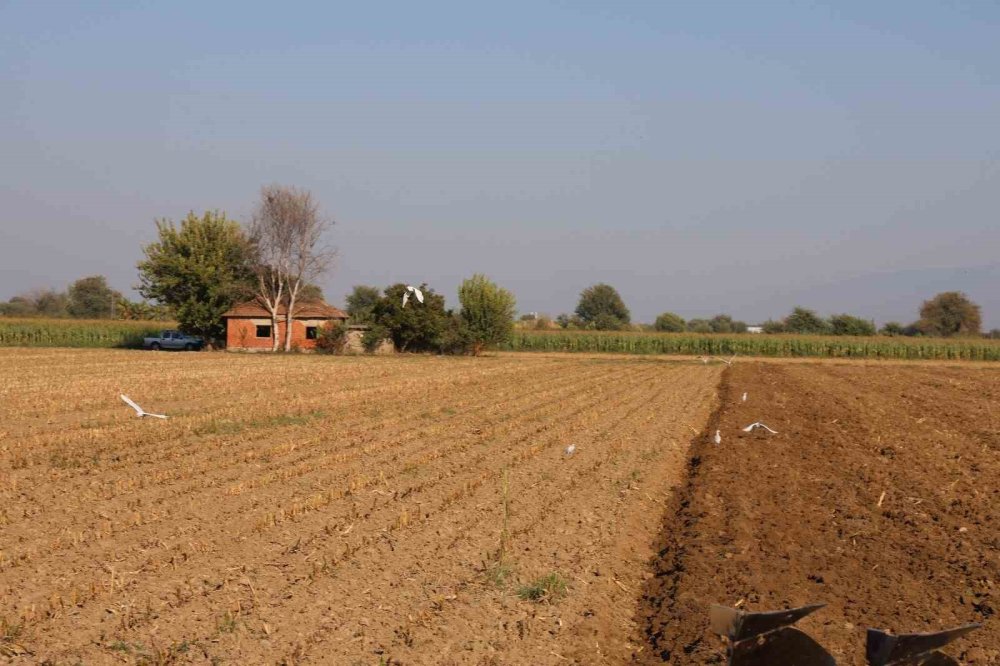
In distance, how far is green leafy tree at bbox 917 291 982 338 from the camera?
9725cm

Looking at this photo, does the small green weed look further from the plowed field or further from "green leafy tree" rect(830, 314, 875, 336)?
"green leafy tree" rect(830, 314, 875, 336)

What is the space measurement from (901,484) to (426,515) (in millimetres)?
5987

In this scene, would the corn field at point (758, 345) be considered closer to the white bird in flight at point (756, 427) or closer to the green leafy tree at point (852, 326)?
the green leafy tree at point (852, 326)

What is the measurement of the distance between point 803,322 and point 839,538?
90006mm

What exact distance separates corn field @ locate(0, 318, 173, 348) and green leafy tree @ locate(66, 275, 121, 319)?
5572 cm

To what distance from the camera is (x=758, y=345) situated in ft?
226

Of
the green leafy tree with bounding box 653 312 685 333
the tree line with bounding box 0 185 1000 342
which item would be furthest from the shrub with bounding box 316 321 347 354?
the green leafy tree with bounding box 653 312 685 333

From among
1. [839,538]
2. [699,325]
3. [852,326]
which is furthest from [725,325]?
[839,538]

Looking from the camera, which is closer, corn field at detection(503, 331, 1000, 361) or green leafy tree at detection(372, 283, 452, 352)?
green leafy tree at detection(372, 283, 452, 352)

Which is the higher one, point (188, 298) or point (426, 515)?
point (188, 298)

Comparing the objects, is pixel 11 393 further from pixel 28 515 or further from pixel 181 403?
pixel 28 515

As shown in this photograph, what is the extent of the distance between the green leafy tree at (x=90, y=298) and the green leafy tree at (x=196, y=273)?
218 ft

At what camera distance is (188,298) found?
53.3 m

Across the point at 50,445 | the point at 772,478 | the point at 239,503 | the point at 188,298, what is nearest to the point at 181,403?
the point at 50,445
